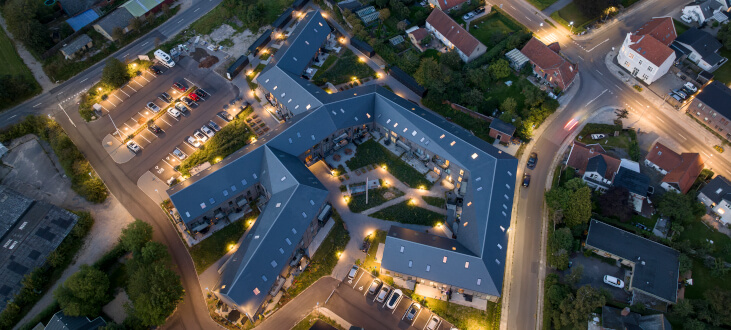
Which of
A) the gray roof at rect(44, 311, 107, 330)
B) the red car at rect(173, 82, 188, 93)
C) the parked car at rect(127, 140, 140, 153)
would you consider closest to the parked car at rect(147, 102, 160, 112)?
the red car at rect(173, 82, 188, 93)

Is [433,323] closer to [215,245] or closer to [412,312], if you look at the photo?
[412,312]

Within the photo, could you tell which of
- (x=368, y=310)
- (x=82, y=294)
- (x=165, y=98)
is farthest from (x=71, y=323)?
(x=165, y=98)

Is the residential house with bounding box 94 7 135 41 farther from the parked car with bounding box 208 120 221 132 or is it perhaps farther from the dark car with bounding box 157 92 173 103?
the parked car with bounding box 208 120 221 132

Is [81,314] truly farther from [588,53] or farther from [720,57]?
[720,57]

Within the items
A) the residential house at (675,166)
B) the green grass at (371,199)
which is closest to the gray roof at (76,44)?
the green grass at (371,199)

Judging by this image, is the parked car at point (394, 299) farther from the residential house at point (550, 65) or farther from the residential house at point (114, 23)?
the residential house at point (114, 23)

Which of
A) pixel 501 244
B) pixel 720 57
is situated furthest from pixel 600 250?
pixel 720 57

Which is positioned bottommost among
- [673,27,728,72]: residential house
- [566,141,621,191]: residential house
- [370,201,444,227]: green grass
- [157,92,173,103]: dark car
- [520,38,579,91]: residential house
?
[157,92,173,103]: dark car
